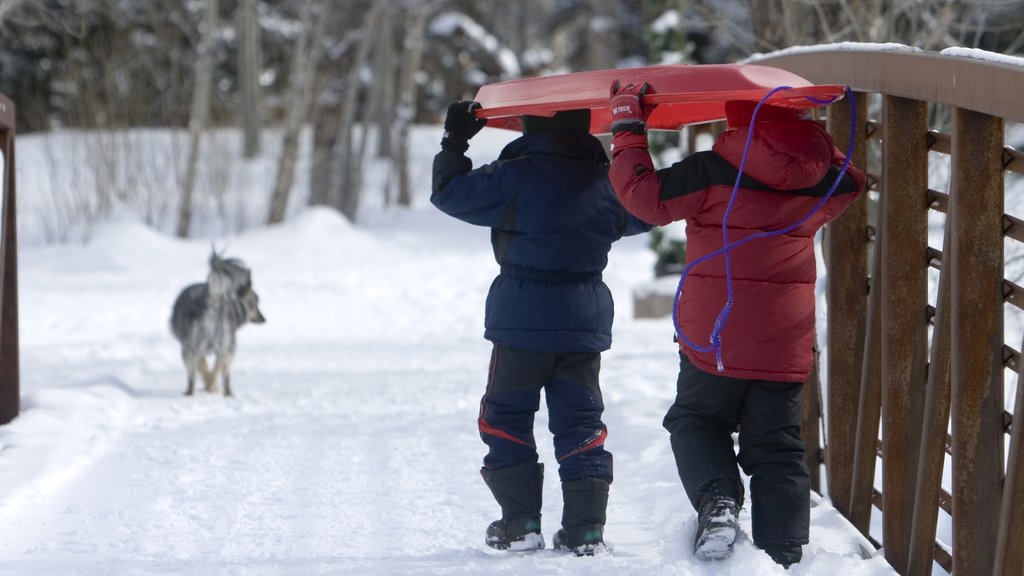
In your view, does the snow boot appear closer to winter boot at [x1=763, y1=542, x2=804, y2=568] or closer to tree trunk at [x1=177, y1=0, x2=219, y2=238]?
winter boot at [x1=763, y1=542, x2=804, y2=568]

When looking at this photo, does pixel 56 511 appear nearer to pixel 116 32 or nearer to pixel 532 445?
pixel 532 445

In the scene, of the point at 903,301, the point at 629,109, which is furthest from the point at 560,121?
the point at 903,301

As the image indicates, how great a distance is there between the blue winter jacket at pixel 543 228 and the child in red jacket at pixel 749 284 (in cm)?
35

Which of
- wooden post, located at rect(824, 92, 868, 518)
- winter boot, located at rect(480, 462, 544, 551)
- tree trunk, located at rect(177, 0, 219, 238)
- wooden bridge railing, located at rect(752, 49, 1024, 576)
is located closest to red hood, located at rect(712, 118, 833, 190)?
wooden bridge railing, located at rect(752, 49, 1024, 576)

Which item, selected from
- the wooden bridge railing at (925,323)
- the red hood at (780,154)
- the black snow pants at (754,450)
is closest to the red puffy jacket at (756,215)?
the red hood at (780,154)

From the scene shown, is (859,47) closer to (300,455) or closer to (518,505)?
(518,505)

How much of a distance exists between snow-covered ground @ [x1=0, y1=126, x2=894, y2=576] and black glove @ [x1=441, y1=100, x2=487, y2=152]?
1.48 meters

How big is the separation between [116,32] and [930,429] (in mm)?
23443

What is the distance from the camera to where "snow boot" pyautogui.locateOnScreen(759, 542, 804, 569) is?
3934 millimetres

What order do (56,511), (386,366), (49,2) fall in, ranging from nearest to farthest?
(56,511) < (386,366) < (49,2)

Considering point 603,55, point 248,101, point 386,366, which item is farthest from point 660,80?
point 603,55

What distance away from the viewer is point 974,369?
347 cm

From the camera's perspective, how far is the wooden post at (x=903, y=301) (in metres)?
4.00

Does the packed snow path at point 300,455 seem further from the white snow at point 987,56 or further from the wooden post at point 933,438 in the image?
the white snow at point 987,56
